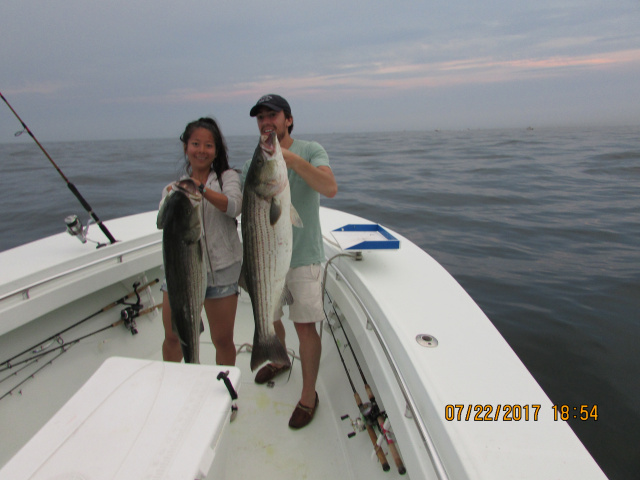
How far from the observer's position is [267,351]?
2.27m

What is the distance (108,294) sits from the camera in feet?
10.7

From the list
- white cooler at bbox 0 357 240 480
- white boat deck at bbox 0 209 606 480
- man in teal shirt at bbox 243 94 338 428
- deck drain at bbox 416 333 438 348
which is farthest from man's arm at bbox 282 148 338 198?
white cooler at bbox 0 357 240 480

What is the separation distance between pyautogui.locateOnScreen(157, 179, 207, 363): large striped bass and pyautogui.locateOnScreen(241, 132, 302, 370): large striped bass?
0.95 feet

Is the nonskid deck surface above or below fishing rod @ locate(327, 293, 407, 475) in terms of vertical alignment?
below

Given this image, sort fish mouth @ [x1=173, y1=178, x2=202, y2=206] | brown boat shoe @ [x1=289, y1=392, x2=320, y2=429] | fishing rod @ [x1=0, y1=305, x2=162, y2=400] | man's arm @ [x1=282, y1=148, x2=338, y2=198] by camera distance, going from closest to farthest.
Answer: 1. fish mouth @ [x1=173, y1=178, x2=202, y2=206]
2. man's arm @ [x1=282, y1=148, x2=338, y2=198]
3. fishing rod @ [x1=0, y1=305, x2=162, y2=400]
4. brown boat shoe @ [x1=289, y1=392, x2=320, y2=429]

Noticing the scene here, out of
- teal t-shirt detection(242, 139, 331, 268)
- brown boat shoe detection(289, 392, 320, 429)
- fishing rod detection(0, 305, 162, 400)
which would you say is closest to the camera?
teal t-shirt detection(242, 139, 331, 268)

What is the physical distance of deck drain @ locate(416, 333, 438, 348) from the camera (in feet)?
5.70

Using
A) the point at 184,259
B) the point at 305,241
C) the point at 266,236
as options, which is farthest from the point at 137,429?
the point at 305,241

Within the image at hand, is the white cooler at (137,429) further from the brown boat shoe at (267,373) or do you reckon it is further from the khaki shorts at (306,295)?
the brown boat shoe at (267,373)

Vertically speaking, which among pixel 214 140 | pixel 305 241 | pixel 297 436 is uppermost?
pixel 214 140

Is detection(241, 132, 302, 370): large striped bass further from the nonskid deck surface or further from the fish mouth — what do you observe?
the nonskid deck surface

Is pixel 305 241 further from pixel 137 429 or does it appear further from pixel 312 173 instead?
pixel 137 429

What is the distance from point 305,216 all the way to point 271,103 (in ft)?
2.59

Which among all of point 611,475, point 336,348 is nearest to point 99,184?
point 336,348
